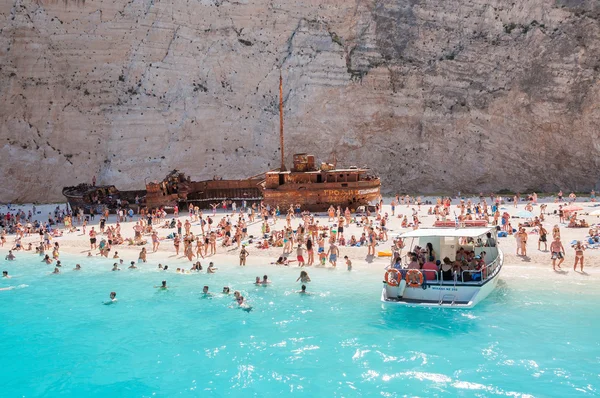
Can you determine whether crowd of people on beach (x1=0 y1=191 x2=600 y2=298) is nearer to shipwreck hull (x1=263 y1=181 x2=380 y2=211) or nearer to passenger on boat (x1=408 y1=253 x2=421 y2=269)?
passenger on boat (x1=408 y1=253 x2=421 y2=269)

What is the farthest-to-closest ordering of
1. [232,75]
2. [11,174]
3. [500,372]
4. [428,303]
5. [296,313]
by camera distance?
[232,75], [11,174], [296,313], [428,303], [500,372]

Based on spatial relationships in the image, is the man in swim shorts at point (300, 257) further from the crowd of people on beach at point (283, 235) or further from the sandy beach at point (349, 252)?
the sandy beach at point (349, 252)

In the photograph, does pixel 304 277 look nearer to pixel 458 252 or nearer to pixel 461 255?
pixel 458 252

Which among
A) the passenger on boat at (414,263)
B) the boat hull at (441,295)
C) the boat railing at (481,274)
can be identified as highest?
the passenger on boat at (414,263)

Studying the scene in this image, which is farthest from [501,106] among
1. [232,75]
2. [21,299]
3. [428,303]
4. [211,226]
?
[21,299]

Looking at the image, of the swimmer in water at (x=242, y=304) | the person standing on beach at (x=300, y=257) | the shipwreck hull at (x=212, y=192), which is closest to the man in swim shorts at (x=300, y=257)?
the person standing on beach at (x=300, y=257)

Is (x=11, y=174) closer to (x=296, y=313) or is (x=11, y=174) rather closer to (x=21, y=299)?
(x=21, y=299)
